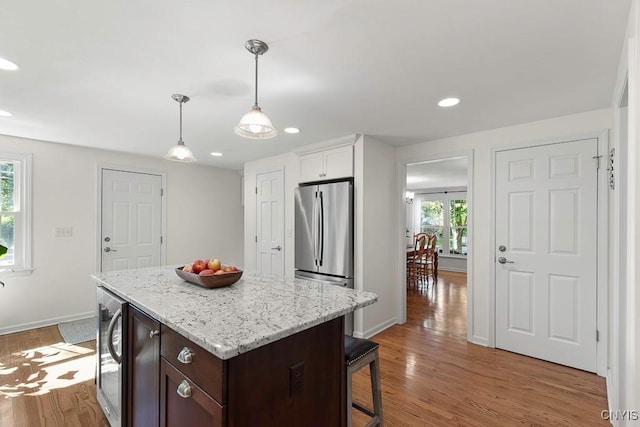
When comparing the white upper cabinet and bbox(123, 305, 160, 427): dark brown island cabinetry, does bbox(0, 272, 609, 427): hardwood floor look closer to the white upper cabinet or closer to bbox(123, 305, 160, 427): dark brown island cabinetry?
bbox(123, 305, 160, 427): dark brown island cabinetry

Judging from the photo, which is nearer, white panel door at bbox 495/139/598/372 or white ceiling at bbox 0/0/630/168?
white ceiling at bbox 0/0/630/168

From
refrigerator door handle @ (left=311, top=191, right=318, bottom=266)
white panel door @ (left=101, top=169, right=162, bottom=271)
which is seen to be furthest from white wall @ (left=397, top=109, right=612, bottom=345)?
white panel door @ (left=101, top=169, right=162, bottom=271)

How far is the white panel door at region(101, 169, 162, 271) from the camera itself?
13.7 feet

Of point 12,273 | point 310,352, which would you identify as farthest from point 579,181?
point 12,273

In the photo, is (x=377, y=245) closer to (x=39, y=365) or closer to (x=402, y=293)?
(x=402, y=293)

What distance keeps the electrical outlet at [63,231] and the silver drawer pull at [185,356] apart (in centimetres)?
375

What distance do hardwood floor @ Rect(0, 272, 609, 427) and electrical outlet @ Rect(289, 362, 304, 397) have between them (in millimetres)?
1057

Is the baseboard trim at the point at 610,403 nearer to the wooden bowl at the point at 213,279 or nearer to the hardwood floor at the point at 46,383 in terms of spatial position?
the wooden bowl at the point at 213,279

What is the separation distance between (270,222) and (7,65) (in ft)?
9.98

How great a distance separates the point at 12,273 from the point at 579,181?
5940 mm

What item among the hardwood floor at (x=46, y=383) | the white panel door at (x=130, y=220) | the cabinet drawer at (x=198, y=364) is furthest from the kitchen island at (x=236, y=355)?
the white panel door at (x=130, y=220)

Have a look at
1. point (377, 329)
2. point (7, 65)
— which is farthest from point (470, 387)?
point (7, 65)

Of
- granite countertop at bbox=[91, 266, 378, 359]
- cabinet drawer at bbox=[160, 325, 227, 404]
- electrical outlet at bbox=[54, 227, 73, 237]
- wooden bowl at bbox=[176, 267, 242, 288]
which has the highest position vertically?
electrical outlet at bbox=[54, 227, 73, 237]

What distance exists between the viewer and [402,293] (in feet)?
12.6
